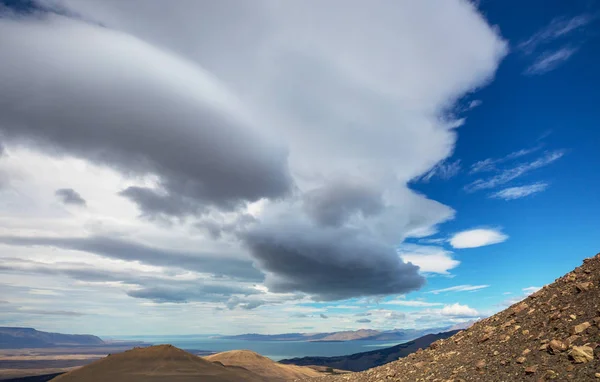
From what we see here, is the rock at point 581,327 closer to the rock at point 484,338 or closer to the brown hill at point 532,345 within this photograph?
the brown hill at point 532,345

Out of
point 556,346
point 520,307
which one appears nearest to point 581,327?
point 556,346

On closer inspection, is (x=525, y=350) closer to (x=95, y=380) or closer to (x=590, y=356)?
(x=590, y=356)

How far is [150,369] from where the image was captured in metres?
115

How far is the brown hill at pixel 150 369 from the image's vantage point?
10688 centimetres

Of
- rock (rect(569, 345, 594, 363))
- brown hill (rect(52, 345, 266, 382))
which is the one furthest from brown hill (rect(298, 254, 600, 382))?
brown hill (rect(52, 345, 266, 382))

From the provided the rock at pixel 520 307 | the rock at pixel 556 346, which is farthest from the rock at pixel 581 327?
the rock at pixel 520 307

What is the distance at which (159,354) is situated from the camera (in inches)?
5000

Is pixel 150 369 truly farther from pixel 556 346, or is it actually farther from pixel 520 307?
pixel 556 346

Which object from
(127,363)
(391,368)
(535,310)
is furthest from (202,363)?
(535,310)

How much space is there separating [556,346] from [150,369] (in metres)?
125

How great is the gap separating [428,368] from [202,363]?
128870 mm

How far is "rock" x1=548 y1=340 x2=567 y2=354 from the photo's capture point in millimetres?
18797

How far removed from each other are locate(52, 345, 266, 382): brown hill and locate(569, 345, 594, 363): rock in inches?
4494

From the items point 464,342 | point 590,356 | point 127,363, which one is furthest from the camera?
point 127,363
